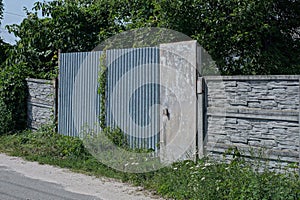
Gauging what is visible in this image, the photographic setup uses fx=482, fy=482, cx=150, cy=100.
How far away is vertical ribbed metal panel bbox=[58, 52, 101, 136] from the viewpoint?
34.5 ft

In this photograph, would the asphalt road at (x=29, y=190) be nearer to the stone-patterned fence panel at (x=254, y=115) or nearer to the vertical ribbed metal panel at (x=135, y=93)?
the vertical ribbed metal panel at (x=135, y=93)

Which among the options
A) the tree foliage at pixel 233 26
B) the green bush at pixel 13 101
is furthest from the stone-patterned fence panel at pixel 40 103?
the tree foliage at pixel 233 26

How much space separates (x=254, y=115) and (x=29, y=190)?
12.1 ft

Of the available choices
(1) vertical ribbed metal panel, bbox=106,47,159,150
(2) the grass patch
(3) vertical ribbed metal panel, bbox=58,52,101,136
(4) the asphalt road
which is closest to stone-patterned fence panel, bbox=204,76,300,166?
(2) the grass patch

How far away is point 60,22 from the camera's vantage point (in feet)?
45.5

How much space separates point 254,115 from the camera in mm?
7227

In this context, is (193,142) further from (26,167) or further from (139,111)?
(26,167)

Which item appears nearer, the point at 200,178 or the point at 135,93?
the point at 200,178

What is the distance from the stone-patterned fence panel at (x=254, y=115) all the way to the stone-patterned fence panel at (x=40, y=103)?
5344mm

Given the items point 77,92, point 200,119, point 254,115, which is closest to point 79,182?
point 200,119

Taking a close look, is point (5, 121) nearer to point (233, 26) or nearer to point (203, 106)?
point (233, 26)

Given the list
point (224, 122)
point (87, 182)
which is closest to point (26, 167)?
point (87, 182)

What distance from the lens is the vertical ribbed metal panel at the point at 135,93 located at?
8992mm

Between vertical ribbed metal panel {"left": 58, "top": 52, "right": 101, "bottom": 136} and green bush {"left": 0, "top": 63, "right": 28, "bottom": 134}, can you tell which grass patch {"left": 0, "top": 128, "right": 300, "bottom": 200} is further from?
green bush {"left": 0, "top": 63, "right": 28, "bottom": 134}
